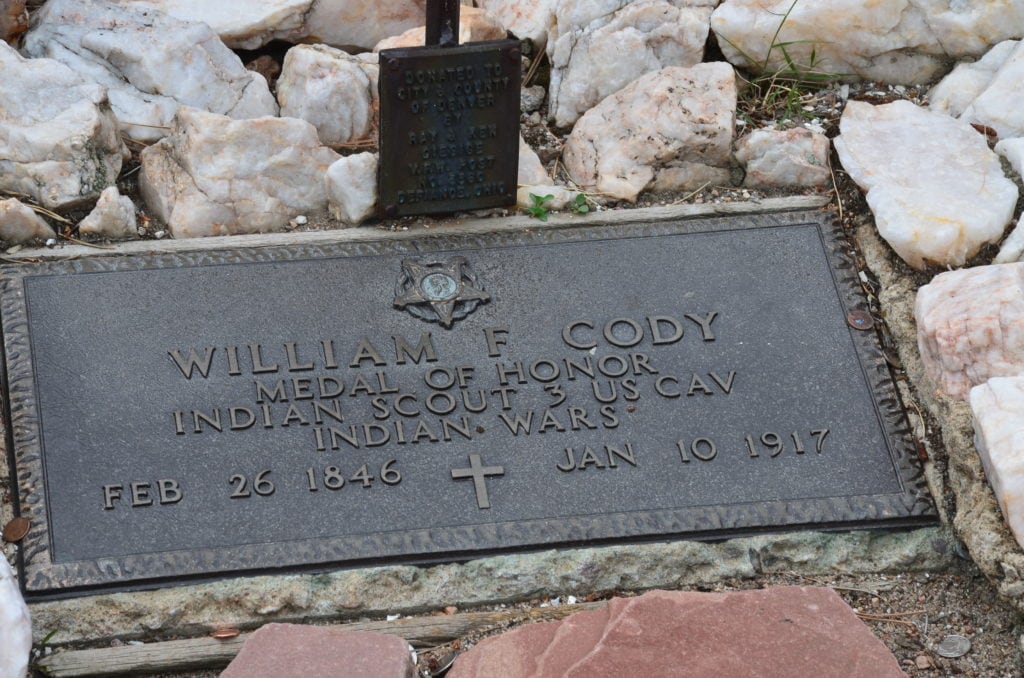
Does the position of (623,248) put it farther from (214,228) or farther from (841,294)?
(214,228)

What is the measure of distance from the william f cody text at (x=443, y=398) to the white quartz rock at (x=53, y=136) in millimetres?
630

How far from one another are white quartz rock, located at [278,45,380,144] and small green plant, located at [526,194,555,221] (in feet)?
1.72

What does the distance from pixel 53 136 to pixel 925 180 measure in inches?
86.7

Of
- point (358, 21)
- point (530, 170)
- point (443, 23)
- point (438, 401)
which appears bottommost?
point (438, 401)

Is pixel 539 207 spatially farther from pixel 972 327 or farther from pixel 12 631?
pixel 12 631

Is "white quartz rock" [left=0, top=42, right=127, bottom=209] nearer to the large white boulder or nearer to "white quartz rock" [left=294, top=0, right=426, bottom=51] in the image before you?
"white quartz rock" [left=294, top=0, right=426, bottom=51]

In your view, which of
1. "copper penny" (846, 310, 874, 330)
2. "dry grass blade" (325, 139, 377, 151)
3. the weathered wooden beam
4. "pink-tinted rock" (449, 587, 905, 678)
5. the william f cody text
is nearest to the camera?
"pink-tinted rock" (449, 587, 905, 678)

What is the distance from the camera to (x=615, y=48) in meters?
3.96

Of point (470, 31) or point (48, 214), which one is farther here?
point (470, 31)

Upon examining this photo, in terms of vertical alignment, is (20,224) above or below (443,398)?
above

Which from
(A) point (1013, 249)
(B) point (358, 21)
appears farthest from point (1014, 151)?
(B) point (358, 21)

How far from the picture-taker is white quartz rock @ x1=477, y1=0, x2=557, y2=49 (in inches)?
162

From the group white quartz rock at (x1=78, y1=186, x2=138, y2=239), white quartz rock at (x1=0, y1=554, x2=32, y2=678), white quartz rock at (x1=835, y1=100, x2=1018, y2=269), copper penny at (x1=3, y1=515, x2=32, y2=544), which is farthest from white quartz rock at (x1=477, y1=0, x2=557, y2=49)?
white quartz rock at (x1=0, y1=554, x2=32, y2=678)

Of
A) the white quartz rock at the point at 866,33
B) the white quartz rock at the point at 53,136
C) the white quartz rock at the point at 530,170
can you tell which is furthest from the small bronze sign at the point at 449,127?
the white quartz rock at the point at 866,33
